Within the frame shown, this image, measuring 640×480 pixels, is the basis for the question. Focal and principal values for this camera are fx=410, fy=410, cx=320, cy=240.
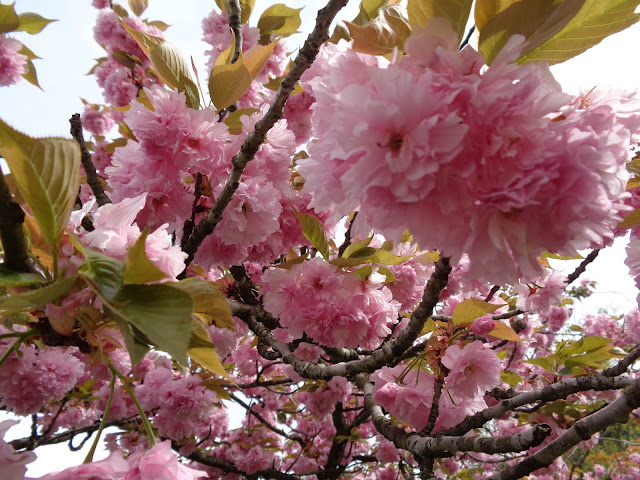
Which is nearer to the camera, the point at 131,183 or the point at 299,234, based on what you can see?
the point at 131,183

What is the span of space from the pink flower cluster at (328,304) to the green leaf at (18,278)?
0.85 m

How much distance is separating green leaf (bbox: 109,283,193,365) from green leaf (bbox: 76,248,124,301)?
0.05ft

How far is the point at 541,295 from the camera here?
260cm

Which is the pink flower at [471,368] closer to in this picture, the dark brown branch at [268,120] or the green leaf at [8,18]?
the dark brown branch at [268,120]

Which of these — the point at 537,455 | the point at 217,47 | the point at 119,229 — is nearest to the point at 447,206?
the point at 119,229

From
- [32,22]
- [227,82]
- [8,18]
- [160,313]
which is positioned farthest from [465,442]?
[32,22]

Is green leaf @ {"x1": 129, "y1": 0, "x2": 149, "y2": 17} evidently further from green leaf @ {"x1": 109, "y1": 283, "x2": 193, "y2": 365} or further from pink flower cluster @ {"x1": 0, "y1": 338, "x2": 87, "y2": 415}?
green leaf @ {"x1": 109, "y1": 283, "x2": 193, "y2": 365}

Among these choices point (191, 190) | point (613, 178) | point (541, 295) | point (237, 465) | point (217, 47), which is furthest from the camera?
point (237, 465)

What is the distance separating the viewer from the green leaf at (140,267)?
2.16 feet

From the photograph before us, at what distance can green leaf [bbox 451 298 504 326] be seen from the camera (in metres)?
1.48

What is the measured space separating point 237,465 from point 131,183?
142 inches

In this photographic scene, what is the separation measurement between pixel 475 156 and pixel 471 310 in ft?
3.33

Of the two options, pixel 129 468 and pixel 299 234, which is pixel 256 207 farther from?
pixel 129 468

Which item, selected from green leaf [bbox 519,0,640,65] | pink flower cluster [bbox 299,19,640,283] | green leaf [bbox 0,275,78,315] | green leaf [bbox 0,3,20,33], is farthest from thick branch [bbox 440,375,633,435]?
green leaf [bbox 0,3,20,33]
